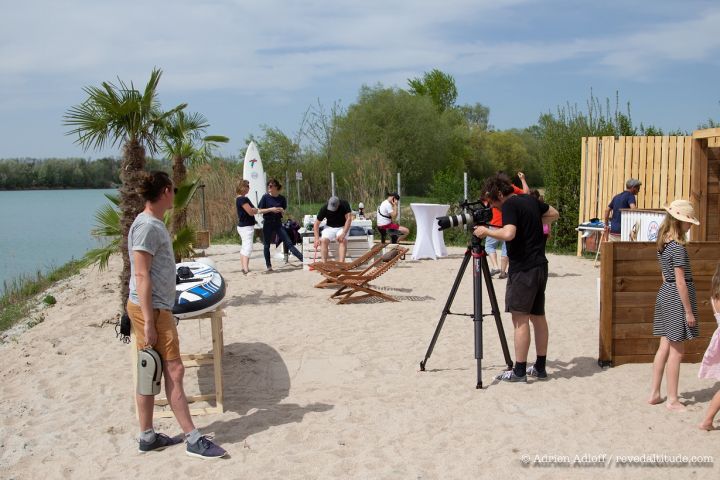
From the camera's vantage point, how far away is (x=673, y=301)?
14.7 feet

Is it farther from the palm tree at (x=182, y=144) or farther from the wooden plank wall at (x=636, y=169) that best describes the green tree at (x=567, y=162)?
the palm tree at (x=182, y=144)

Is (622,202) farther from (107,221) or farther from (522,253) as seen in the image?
(107,221)

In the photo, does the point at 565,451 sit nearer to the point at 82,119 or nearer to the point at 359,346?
the point at 359,346

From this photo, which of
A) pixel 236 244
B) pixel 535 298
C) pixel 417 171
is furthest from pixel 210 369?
pixel 417 171

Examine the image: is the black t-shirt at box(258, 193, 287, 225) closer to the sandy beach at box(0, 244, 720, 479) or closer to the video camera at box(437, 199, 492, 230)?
the sandy beach at box(0, 244, 720, 479)

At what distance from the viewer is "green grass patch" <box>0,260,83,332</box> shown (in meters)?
11.0

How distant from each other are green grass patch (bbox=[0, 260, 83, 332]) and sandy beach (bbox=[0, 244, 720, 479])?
10.9 ft

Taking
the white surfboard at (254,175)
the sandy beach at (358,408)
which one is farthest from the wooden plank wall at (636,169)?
the white surfboard at (254,175)

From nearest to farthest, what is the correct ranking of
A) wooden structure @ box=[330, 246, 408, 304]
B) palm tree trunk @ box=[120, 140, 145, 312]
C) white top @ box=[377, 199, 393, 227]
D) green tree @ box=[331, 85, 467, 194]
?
palm tree trunk @ box=[120, 140, 145, 312] < wooden structure @ box=[330, 246, 408, 304] < white top @ box=[377, 199, 393, 227] < green tree @ box=[331, 85, 467, 194]

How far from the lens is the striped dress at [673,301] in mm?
4414

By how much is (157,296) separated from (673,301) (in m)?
3.34

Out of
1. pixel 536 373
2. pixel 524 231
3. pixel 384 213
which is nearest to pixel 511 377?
pixel 536 373

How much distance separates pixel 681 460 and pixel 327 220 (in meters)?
8.04

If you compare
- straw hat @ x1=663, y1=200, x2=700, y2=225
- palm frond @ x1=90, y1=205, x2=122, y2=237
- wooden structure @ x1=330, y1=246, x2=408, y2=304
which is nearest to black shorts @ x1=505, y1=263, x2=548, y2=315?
straw hat @ x1=663, y1=200, x2=700, y2=225
